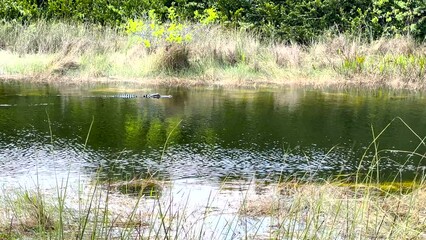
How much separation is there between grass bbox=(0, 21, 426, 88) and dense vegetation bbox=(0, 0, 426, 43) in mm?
685

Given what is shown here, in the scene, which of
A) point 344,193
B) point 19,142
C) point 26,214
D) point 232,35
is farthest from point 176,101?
point 26,214

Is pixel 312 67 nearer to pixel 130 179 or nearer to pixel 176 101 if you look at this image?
pixel 176 101

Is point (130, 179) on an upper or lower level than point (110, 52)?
lower

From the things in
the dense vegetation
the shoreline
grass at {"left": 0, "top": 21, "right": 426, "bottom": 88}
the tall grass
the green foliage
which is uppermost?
the dense vegetation

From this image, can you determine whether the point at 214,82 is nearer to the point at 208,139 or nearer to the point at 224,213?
the point at 208,139

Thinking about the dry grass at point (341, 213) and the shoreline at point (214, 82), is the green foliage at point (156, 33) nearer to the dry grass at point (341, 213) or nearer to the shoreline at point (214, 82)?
the shoreline at point (214, 82)

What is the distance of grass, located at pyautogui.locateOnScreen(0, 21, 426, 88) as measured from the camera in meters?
10.9

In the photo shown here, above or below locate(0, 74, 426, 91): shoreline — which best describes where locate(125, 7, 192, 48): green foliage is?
above

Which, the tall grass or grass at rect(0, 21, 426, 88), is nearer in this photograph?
the tall grass

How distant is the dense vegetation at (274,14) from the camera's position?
42.3 ft

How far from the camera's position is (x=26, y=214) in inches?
126

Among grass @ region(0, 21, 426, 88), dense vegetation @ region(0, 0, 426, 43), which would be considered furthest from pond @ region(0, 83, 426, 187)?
dense vegetation @ region(0, 0, 426, 43)

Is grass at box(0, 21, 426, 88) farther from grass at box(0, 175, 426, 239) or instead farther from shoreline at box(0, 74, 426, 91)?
grass at box(0, 175, 426, 239)

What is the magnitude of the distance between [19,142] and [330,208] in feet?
11.6
